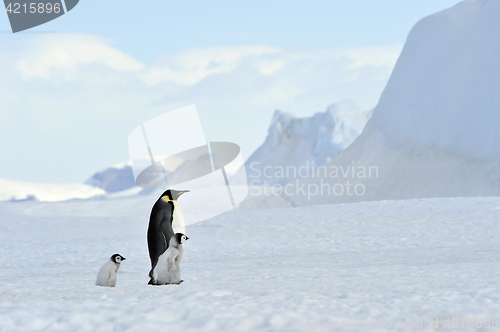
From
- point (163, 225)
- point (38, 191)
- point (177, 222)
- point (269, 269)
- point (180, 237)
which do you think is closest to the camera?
point (180, 237)

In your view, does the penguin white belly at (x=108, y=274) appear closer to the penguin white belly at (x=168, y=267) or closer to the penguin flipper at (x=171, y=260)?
the penguin white belly at (x=168, y=267)

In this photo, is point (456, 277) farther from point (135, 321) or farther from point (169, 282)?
point (135, 321)

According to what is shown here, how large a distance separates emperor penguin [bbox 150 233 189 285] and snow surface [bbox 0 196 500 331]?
155 millimetres

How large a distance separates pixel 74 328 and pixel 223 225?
689cm

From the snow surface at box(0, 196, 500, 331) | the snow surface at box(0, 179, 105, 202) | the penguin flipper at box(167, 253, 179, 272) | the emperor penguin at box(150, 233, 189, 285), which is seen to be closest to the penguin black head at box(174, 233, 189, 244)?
the emperor penguin at box(150, 233, 189, 285)

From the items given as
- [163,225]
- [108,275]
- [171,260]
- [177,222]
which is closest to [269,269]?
[177,222]

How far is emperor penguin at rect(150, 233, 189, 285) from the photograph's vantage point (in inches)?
155

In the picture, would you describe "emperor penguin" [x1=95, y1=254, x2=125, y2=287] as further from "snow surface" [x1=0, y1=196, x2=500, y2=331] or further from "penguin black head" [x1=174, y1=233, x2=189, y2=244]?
"penguin black head" [x1=174, y1=233, x2=189, y2=244]

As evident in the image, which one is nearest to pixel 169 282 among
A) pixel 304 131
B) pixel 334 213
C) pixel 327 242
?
pixel 327 242

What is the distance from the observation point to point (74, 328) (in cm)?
272

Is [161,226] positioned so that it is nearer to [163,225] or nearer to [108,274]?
[163,225]

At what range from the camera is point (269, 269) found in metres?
5.07

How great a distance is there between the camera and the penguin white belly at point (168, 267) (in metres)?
3.94

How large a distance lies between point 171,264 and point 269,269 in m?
1.43
